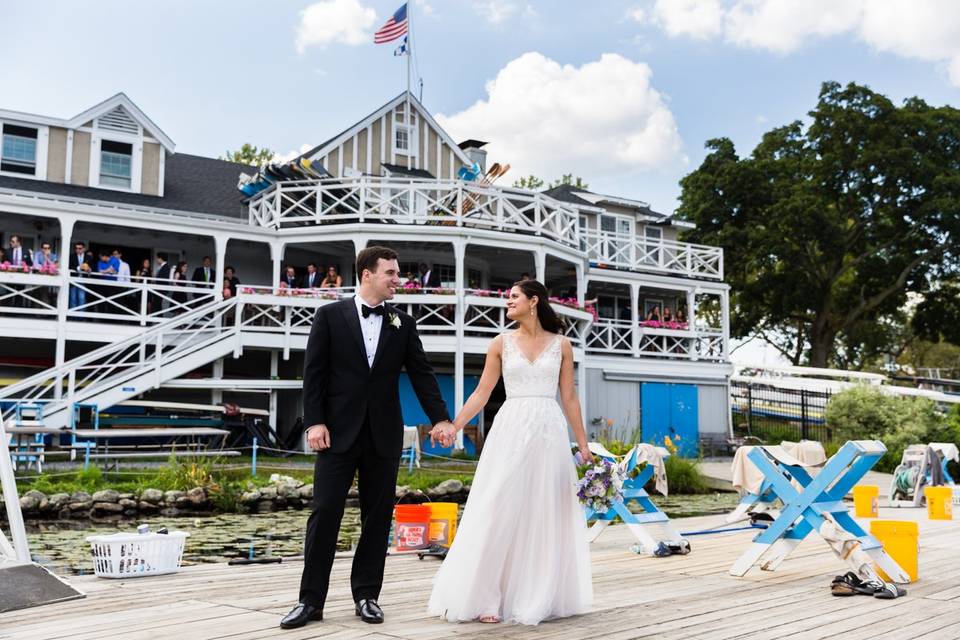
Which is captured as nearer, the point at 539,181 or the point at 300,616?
the point at 300,616

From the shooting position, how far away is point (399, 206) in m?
21.5

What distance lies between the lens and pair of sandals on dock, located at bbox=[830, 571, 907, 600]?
535cm

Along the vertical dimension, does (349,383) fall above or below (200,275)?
below

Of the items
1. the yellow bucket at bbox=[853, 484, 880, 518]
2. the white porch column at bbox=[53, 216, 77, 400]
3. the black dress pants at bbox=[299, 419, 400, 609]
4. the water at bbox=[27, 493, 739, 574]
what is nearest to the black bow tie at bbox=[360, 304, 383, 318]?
the black dress pants at bbox=[299, 419, 400, 609]

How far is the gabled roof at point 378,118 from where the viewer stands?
2405cm

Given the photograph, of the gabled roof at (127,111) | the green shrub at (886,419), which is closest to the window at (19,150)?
the gabled roof at (127,111)

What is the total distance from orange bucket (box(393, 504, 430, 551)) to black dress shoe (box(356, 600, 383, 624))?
2916 millimetres

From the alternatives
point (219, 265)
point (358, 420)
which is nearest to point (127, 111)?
point (219, 265)

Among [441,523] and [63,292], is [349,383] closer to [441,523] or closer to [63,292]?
[441,523]

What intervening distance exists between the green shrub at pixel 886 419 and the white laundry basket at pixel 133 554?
62.8 feet

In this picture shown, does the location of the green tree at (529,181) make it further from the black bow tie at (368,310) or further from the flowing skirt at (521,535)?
the black bow tie at (368,310)

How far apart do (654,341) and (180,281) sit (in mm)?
13909

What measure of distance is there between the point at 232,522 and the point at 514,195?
12.6 meters

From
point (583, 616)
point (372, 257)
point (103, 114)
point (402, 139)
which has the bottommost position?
point (583, 616)
